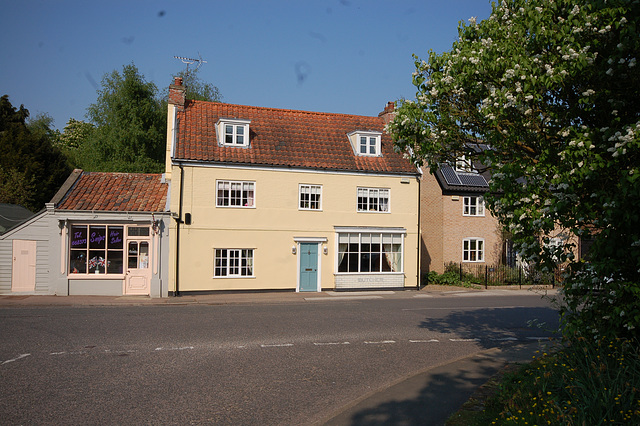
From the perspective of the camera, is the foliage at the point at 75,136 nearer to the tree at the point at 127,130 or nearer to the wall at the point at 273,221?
the tree at the point at 127,130

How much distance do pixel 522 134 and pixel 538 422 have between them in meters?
4.07

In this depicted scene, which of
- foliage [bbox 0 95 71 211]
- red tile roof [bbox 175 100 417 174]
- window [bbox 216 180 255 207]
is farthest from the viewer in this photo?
foliage [bbox 0 95 71 211]

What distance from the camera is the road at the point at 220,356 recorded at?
24.4 feet

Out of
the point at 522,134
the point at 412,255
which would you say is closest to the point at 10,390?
the point at 522,134

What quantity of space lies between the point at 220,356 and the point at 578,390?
675 cm

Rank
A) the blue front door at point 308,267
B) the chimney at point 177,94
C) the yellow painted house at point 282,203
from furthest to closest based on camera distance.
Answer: the chimney at point 177,94 → the blue front door at point 308,267 → the yellow painted house at point 282,203

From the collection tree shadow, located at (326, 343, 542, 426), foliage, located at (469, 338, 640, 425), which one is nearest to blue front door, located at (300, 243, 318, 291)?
tree shadow, located at (326, 343, 542, 426)

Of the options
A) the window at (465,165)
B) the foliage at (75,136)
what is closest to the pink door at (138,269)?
the window at (465,165)

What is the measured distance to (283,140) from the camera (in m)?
27.1

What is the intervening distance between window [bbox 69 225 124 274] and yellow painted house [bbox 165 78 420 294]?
226 centimetres

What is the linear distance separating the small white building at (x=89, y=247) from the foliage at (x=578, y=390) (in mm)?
18598

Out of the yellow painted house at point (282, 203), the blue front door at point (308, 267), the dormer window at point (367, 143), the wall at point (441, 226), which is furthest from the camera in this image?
the wall at point (441, 226)

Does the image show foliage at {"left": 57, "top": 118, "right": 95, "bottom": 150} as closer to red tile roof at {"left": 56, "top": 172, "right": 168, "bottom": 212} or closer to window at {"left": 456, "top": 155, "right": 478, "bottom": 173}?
red tile roof at {"left": 56, "top": 172, "right": 168, "bottom": 212}

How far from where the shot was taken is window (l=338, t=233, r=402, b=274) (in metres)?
26.5
